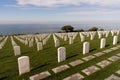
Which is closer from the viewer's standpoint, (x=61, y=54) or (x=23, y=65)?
(x=23, y=65)

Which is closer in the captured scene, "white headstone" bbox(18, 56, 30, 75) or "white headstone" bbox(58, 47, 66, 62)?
"white headstone" bbox(18, 56, 30, 75)

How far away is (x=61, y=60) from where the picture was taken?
26.0 ft

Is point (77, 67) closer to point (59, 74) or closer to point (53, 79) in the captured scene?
point (59, 74)

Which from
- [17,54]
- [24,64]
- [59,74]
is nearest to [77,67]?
[59,74]

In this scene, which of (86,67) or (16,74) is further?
(86,67)

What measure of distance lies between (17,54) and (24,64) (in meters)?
3.96

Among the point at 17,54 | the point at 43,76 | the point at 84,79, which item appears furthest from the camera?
the point at 17,54

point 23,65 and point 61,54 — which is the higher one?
point 61,54

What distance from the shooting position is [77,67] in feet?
22.2

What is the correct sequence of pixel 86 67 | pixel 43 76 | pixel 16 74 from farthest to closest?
1. pixel 86 67
2. pixel 16 74
3. pixel 43 76

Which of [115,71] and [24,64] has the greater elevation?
[24,64]

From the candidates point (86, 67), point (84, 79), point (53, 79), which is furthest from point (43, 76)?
point (86, 67)

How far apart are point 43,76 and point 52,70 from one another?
29.7 inches

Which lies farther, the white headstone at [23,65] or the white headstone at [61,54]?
the white headstone at [61,54]
